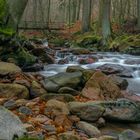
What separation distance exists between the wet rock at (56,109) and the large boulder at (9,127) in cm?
131

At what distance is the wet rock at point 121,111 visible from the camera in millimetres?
6594

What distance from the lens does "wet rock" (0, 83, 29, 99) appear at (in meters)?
7.00

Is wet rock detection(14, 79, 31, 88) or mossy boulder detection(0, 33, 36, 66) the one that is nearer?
wet rock detection(14, 79, 31, 88)

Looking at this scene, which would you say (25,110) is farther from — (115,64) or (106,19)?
(106,19)

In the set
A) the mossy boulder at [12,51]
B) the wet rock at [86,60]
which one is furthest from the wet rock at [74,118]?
Result: the wet rock at [86,60]

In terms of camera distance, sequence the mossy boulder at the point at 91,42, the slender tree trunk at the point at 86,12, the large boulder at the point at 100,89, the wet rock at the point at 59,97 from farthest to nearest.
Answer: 1. the slender tree trunk at the point at 86,12
2. the mossy boulder at the point at 91,42
3. the large boulder at the point at 100,89
4. the wet rock at the point at 59,97

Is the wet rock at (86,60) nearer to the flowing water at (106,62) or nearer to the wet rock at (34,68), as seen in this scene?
the flowing water at (106,62)

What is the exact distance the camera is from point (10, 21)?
36.3 ft

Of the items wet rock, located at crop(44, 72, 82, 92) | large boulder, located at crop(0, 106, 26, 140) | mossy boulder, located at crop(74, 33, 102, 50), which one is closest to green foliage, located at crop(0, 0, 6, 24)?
wet rock, located at crop(44, 72, 82, 92)

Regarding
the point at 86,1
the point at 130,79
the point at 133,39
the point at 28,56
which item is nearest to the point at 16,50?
the point at 28,56

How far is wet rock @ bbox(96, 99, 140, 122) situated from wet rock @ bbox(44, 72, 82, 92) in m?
1.37

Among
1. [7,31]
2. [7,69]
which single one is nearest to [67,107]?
[7,69]

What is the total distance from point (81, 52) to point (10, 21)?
5.99 m

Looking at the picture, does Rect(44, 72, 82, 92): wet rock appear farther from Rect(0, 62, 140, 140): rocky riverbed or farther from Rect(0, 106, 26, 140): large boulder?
Rect(0, 106, 26, 140): large boulder
